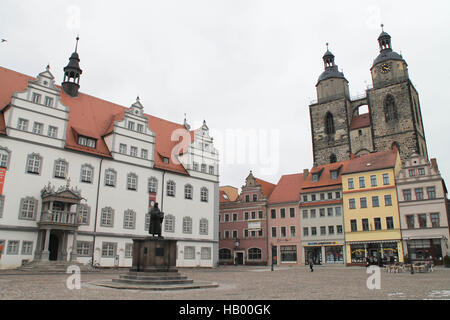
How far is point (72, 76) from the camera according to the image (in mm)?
39156

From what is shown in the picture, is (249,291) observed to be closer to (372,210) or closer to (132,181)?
(132,181)

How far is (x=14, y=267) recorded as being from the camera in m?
27.7

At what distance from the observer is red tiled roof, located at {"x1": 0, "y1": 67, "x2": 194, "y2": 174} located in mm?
33438

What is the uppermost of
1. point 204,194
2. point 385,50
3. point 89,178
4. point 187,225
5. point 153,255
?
point 385,50

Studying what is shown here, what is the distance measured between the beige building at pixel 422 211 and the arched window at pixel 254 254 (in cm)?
1885

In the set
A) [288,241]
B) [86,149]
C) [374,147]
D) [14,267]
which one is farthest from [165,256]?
[374,147]

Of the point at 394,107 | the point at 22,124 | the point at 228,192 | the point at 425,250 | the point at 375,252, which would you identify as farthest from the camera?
the point at 228,192

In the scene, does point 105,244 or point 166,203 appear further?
point 166,203

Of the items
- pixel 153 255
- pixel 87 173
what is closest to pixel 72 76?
pixel 87 173

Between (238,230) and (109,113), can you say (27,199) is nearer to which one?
(109,113)

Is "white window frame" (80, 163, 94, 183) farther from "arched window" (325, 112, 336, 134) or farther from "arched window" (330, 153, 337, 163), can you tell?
"arched window" (325, 112, 336, 134)

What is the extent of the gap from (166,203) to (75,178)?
10118mm

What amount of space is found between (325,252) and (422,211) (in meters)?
12.2
